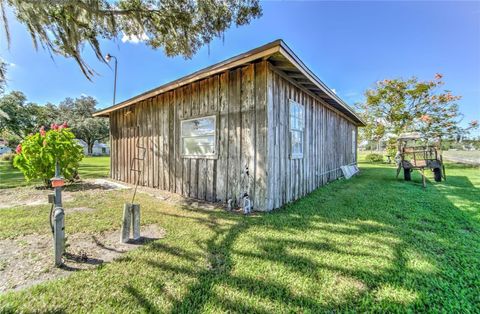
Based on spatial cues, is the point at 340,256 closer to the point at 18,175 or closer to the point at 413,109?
the point at 18,175

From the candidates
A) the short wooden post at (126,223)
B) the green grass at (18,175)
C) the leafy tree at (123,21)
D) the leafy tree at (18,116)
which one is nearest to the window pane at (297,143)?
the leafy tree at (123,21)

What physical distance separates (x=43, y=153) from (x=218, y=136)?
16.3 ft

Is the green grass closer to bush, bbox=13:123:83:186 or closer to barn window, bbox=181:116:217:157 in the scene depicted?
bush, bbox=13:123:83:186

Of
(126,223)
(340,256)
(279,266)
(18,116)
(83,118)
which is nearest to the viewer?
(279,266)

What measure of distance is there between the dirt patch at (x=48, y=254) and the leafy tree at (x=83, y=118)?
116 feet

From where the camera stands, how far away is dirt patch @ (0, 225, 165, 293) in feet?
6.23

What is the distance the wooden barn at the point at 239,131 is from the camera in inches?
151

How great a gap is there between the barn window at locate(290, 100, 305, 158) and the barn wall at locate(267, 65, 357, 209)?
153 millimetres

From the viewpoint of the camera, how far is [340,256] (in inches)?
88.8

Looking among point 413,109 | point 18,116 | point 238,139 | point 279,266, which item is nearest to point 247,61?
point 238,139

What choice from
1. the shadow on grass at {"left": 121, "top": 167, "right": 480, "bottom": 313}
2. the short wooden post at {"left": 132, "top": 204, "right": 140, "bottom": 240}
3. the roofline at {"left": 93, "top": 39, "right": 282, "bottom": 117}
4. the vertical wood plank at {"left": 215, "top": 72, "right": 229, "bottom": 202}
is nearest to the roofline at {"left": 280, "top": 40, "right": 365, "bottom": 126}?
the roofline at {"left": 93, "top": 39, "right": 282, "bottom": 117}

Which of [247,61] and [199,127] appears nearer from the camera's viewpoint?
[247,61]

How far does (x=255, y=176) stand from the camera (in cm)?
391

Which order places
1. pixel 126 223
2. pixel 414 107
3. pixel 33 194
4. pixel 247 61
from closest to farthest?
→ pixel 126 223
pixel 247 61
pixel 33 194
pixel 414 107
